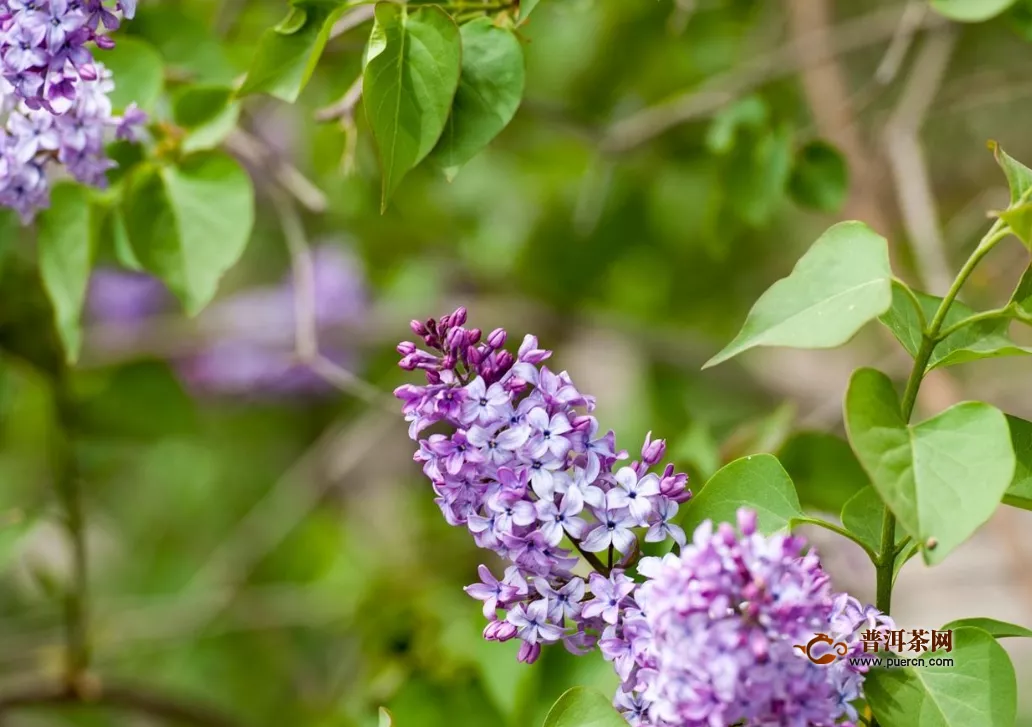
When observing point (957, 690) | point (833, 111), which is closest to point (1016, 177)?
point (957, 690)

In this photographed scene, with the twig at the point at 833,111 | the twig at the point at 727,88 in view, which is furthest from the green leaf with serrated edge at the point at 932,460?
the twig at the point at 833,111

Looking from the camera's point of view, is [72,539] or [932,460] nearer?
[932,460]

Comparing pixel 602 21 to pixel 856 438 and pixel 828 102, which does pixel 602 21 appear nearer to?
pixel 828 102

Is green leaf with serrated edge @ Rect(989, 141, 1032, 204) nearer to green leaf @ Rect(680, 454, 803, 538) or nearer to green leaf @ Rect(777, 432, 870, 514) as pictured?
green leaf @ Rect(680, 454, 803, 538)

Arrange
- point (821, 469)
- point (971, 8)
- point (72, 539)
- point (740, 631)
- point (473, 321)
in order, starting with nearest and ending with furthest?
1. point (740, 631)
2. point (971, 8)
3. point (821, 469)
4. point (72, 539)
5. point (473, 321)

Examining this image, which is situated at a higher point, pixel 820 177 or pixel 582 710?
pixel 820 177

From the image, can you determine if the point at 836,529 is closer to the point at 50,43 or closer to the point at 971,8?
the point at 971,8

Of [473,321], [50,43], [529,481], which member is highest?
[473,321]

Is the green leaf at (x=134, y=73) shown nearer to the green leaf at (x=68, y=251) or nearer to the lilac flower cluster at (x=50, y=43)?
the green leaf at (x=68, y=251)

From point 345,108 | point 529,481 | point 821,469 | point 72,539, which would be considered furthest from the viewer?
point 72,539
